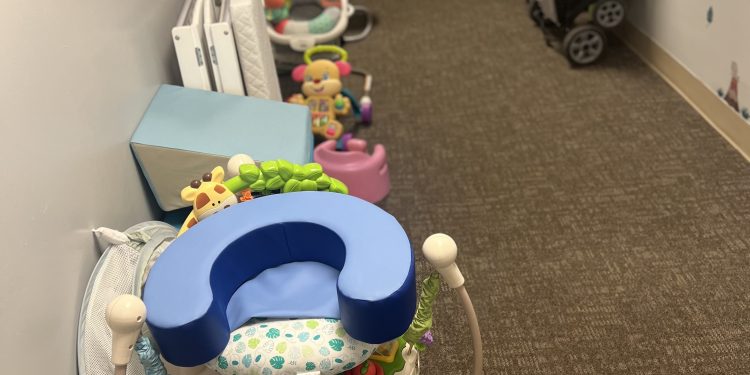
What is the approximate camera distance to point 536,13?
9.64ft

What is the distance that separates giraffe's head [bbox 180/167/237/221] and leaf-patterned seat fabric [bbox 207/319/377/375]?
0.30m

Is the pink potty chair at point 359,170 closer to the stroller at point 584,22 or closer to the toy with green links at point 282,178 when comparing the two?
the toy with green links at point 282,178

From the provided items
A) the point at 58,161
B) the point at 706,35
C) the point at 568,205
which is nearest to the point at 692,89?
the point at 706,35

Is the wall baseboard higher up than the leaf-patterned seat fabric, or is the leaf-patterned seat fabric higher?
the leaf-patterned seat fabric

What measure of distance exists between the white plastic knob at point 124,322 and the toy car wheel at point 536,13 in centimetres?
249

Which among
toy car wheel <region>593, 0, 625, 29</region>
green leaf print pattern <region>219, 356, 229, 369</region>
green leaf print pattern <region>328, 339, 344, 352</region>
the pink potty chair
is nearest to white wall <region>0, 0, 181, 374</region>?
green leaf print pattern <region>219, 356, 229, 369</region>

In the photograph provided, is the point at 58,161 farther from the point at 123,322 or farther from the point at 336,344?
the point at 336,344

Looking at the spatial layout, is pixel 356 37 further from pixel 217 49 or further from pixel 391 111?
pixel 217 49

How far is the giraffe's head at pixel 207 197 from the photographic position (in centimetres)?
121

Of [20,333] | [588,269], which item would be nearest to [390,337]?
[20,333]

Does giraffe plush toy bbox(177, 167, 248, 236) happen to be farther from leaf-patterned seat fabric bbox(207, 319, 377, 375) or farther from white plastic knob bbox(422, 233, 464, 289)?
white plastic knob bbox(422, 233, 464, 289)

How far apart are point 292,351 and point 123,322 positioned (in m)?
0.27

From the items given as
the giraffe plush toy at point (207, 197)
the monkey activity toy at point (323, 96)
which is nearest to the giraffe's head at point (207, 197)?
the giraffe plush toy at point (207, 197)

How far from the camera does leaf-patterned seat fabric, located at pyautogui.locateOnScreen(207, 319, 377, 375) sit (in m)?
0.95
